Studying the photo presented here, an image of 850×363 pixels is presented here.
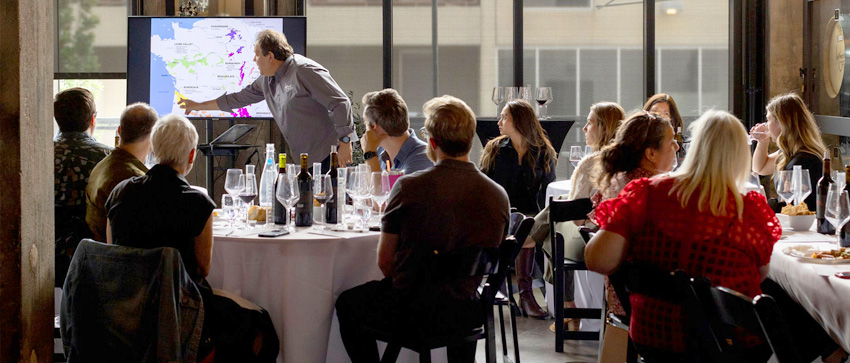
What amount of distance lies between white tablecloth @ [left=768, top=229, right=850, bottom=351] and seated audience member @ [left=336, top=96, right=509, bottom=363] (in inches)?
34.8

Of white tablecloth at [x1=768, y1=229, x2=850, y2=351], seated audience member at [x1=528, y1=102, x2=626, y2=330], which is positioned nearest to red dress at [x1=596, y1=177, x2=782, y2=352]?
white tablecloth at [x1=768, y1=229, x2=850, y2=351]

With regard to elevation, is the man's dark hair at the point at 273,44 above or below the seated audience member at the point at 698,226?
above

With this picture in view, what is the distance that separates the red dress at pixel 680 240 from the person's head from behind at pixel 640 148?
2.27ft

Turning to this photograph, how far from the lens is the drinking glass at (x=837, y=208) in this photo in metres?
2.67

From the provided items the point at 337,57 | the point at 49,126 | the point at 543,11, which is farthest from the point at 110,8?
the point at 49,126

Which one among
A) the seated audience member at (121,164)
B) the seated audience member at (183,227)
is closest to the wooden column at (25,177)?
→ the seated audience member at (183,227)

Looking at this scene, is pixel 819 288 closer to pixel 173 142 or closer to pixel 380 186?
pixel 380 186

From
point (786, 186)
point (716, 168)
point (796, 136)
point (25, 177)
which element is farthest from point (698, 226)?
point (796, 136)

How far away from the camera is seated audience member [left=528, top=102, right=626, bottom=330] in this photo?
3.74 metres

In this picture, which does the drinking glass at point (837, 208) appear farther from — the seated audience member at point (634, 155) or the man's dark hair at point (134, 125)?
the man's dark hair at point (134, 125)

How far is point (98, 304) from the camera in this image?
2496 mm

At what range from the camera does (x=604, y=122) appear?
4324 millimetres

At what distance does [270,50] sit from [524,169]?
171 centimetres

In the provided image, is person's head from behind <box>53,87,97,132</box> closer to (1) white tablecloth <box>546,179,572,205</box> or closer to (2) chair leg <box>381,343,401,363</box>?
(2) chair leg <box>381,343,401,363</box>
